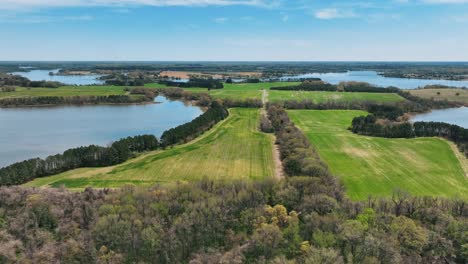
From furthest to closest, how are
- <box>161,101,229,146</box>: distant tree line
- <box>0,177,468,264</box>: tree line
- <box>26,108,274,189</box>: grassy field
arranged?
<box>161,101,229,146</box>: distant tree line, <box>26,108,274,189</box>: grassy field, <box>0,177,468,264</box>: tree line

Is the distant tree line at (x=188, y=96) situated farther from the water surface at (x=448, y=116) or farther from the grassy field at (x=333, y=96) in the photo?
the water surface at (x=448, y=116)

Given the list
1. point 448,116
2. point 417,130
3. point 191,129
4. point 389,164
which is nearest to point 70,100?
point 191,129

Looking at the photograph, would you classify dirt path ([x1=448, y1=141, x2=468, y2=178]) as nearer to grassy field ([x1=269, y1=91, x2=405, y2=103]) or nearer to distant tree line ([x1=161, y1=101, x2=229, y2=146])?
distant tree line ([x1=161, y1=101, x2=229, y2=146])

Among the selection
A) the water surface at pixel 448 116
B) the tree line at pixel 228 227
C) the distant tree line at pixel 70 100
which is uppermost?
the distant tree line at pixel 70 100

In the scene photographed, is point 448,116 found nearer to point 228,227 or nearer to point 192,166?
point 192,166

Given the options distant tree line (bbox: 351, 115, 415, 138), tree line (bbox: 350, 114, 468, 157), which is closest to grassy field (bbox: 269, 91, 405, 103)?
distant tree line (bbox: 351, 115, 415, 138)

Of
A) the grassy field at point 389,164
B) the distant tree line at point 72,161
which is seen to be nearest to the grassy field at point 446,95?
the grassy field at point 389,164

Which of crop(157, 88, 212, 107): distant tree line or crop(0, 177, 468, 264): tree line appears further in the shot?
crop(157, 88, 212, 107): distant tree line
